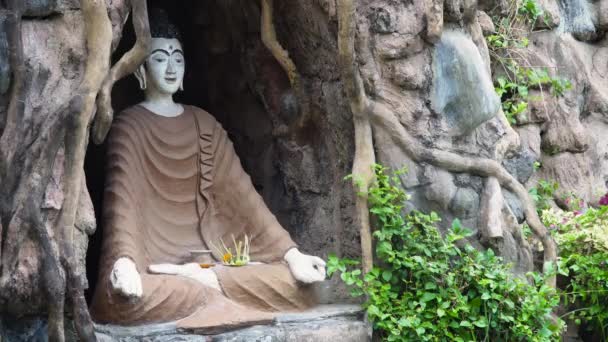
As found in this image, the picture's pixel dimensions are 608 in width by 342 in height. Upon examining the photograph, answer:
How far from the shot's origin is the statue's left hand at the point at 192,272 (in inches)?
228

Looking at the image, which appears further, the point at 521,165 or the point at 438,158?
the point at 521,165

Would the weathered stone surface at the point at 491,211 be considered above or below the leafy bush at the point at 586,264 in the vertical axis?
above

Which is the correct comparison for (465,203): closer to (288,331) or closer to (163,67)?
(288,331)

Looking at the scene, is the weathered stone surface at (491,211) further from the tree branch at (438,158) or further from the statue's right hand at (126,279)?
the statue's right hand at (126,279)

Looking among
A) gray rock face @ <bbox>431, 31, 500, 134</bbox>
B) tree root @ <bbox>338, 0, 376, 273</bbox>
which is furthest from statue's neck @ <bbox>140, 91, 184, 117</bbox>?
gray rock face @ <bbox>431, 31, 500, 134</bbox>

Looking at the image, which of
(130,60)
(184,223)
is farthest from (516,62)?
(130,60)

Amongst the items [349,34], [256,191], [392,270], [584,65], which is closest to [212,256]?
[256,191]

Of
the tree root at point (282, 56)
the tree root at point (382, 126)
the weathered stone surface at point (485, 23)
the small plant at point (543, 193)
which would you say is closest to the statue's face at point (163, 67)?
the tree root at point (282, 56)

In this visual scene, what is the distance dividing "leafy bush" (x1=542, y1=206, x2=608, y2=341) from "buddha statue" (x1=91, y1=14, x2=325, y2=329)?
1.62m

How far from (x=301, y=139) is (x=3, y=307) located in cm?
216

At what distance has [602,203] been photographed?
7133 millimetres

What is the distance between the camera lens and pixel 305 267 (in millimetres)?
5988

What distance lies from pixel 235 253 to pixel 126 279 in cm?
93

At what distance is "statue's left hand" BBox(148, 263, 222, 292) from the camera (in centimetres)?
579
